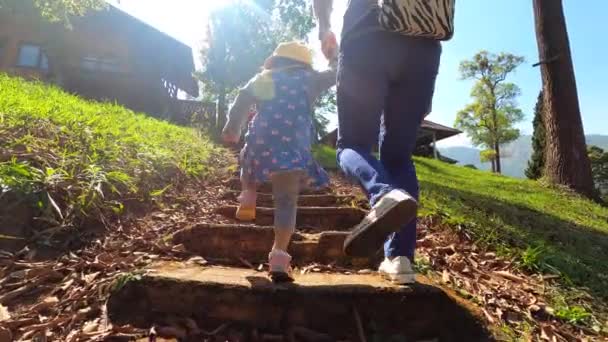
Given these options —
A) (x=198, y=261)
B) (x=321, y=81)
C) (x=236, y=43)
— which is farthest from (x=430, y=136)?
(x=198, y=261)

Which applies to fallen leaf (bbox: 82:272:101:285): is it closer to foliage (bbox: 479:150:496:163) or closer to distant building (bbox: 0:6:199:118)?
distant building (bbox: 0:6:199:118)

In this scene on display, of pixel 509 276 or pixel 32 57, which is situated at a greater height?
pixel 32 57

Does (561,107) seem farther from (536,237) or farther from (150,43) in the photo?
(150,43)

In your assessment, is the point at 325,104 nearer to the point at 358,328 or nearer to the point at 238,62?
the point at 238,62

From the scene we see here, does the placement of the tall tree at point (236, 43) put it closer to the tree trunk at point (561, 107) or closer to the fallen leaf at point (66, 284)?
the tree trunk at point (561, 107)

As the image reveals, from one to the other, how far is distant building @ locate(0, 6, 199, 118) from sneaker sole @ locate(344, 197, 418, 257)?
614 inches

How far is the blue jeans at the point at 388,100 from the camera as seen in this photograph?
1670 mm

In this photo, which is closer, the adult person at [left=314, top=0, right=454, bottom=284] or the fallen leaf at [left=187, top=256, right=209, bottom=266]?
the adult person at [left=314, top=0, right=454, bottom=284]

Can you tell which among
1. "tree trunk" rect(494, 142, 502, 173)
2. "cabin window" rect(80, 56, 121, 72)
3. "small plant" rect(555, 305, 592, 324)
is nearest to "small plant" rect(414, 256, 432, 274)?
"small plant" rect(555, 305, 592, 324)

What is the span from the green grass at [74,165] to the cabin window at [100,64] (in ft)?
50.1

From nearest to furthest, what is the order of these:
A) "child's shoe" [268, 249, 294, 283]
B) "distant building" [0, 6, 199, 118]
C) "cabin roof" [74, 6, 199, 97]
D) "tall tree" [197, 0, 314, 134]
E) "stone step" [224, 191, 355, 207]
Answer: "child's shoe" [268, 249, 294, 283]
"stone step" [224, 191, 355, 207]
"tall tree" [197, 0, 314, 134]
"distant building" [0, 6, 199, 118]
"cabin roof" [74, 6, 199, 97]

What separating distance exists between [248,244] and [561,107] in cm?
697

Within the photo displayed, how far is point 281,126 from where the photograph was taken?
2086 mm

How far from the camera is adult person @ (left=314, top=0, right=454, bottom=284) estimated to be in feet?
5.29
